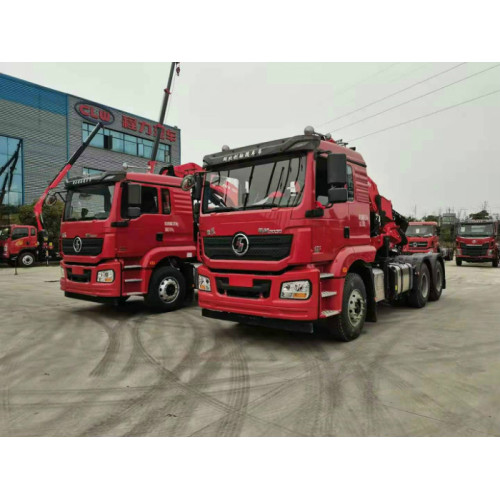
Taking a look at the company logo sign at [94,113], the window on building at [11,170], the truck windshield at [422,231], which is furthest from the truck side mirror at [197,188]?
the company logo sign at [94,113]

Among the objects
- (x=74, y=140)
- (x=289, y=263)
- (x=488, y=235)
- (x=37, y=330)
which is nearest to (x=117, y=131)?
(x=74, y=140)

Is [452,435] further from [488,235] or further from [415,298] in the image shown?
[488,235]

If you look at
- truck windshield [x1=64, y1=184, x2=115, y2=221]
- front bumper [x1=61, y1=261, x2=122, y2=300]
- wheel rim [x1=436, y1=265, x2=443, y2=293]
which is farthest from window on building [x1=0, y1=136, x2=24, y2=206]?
wheel rim [x1=436, y1=265, x2=443, y2=293]

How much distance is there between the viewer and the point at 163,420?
10.7 feet

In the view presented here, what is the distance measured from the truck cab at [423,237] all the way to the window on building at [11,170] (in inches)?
1027

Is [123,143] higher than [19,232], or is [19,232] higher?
[123,143]

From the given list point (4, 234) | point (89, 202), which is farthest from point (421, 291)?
point (4, 234)

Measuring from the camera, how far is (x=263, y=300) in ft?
16.8

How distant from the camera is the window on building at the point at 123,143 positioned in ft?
108

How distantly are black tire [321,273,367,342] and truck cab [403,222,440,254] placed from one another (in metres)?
15.8

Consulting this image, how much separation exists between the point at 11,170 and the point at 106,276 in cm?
2613

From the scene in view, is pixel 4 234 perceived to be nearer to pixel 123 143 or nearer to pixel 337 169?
pixel 123 143

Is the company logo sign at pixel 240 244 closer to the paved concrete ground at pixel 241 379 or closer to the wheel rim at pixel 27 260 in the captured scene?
the paved concrete ground at pixel 241 379

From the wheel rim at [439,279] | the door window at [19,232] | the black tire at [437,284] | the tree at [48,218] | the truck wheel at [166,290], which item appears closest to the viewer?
the truck wheel at [166,290]
